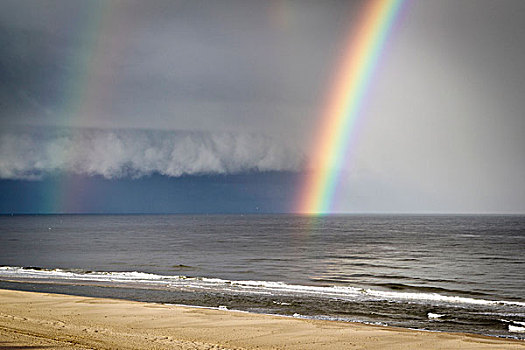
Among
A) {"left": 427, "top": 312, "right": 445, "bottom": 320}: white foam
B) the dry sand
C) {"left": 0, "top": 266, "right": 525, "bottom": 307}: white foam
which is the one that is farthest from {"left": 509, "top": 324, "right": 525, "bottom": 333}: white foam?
{"left": 0, "top": 266, "right": 525, "bottom": 307}: white foam

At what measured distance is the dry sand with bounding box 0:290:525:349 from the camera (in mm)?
15422

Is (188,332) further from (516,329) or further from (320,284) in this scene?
(320,284)

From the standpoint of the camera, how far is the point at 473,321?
22.7 meters

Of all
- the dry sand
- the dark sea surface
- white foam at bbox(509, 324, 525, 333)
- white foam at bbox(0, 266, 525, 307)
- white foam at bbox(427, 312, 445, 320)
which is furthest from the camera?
white foam at bbox(0, 266, 525, 307)

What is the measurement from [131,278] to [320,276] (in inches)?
620

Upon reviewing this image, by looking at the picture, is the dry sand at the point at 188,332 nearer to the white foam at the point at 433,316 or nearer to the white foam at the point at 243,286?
the white foam at the point at 433,316

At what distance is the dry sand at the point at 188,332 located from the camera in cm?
1542

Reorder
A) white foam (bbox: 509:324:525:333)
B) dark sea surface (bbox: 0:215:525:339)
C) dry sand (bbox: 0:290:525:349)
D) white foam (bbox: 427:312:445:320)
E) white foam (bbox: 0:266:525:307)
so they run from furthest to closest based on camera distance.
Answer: white foam (bbox: 0:266:525:307)
dark sea surface (bbox: 0:215:525:339)
white foam (bbox: 427:312:445:320)
white foam (bbox: 509:324:525:333)
dry sand (bbox: 0:290:525:349)

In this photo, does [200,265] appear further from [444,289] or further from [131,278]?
[444,289]

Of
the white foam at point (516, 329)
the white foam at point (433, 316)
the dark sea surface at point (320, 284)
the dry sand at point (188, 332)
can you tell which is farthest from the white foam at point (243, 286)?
the dry sand at point (188, 332)

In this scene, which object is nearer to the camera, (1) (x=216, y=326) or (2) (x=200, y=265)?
(1) (x=216, y=326)

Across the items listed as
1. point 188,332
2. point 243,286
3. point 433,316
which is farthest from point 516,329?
point 243,286

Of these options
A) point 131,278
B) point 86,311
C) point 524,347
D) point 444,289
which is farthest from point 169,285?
point 524,347

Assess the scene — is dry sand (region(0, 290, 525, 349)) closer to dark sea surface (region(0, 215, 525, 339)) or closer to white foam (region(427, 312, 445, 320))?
dark sea surface (region(0, 215, 525, 339))
